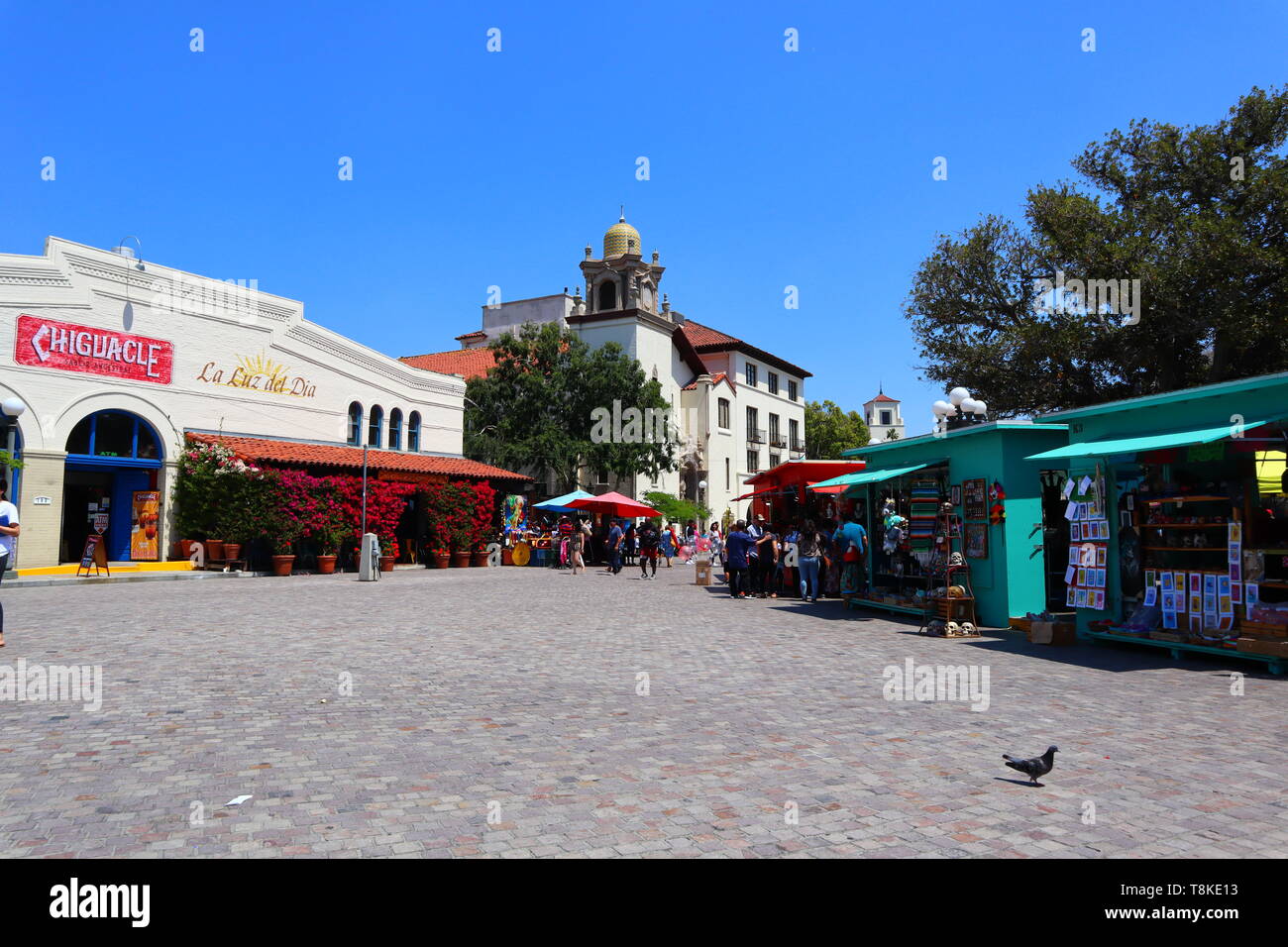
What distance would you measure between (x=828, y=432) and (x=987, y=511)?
2710 inches

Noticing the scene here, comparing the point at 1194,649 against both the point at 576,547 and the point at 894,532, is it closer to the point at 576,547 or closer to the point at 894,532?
the point at 894,532

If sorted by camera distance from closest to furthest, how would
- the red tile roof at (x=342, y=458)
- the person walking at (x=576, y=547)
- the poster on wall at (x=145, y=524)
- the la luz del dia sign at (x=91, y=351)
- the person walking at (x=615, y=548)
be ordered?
1. the la luz del dia sign at (x=91, y=351)
2. the poster on wall at (x=145, y=524)
3. the red tile roof at (x=342, y=458)
4. the person walking at (x=576, y=547)
5. the person walking at (x=615, y=548)

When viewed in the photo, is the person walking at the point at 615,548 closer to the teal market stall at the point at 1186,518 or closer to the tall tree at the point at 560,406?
the tall tree at the point at 560,406

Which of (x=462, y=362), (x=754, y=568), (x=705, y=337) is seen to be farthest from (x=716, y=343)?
(x=754, y=568)

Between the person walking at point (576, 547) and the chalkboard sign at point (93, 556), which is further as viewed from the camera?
the person walking at point (576, 547)

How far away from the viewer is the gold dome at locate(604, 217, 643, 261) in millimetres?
50406

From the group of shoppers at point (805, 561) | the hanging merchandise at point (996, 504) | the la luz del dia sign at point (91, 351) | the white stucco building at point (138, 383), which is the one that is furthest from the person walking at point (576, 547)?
the hanging merchandise at point (996, 504)

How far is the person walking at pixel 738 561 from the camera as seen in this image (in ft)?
65.0

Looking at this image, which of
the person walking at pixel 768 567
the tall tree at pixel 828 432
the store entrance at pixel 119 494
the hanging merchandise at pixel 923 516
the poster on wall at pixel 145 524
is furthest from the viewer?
the tall tree at pixel 828 432

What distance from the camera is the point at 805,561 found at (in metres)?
19.4

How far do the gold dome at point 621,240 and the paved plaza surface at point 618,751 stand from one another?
1623 inches

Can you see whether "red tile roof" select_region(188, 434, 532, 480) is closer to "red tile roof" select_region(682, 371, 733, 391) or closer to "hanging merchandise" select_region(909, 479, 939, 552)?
"hanging merchandise" select_region(909, 479, 939, 552)

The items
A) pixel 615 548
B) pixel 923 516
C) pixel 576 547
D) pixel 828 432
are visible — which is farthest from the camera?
pixel 828 432
